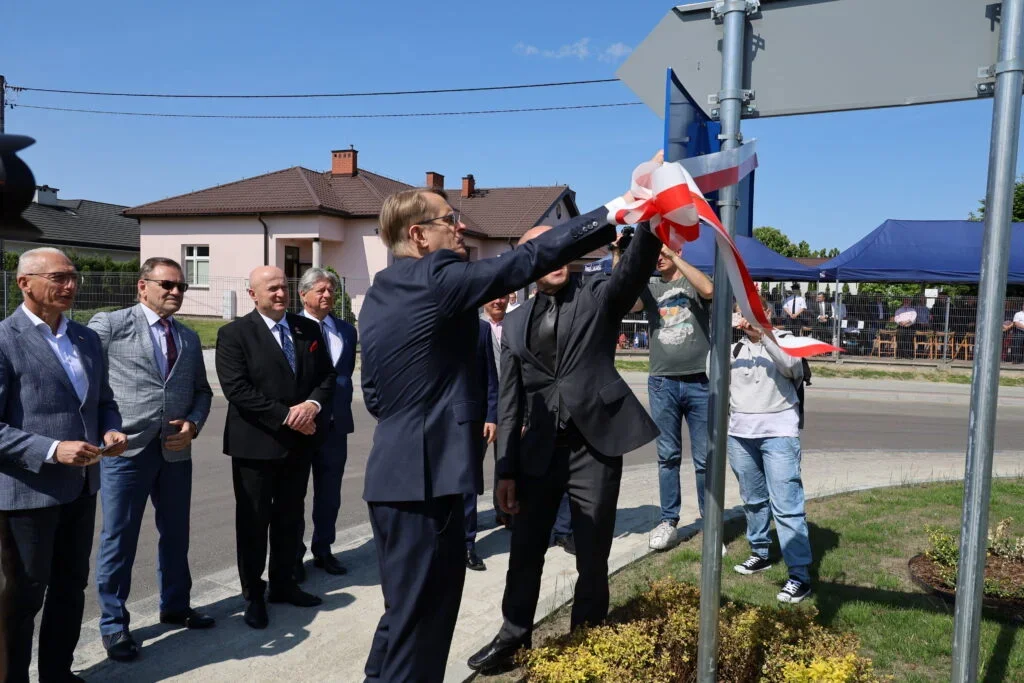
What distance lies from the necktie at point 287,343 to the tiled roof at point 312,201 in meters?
25.2

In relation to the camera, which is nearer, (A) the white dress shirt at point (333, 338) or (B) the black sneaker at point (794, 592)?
(B) the black sneaker at point (794, 592)

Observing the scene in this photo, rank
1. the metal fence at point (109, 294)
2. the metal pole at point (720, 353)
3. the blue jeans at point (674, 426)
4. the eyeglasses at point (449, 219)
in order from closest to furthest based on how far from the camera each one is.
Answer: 1. the metal pole at point (720, 353)
2. the eyeglasses at point (449, 219)
3. the blue jeans at point (674, 426)
4. the metal fence at point (109, 294)

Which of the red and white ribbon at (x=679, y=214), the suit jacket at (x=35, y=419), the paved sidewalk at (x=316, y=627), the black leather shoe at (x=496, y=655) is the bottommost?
the paved sidewalk at (x=316, y=627)

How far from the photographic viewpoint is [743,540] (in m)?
5.81

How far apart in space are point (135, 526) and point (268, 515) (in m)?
0.74

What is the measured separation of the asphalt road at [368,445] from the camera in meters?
5.83

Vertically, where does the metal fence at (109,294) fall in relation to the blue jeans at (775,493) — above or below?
above

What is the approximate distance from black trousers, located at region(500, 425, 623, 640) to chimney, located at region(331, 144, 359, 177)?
3445cm

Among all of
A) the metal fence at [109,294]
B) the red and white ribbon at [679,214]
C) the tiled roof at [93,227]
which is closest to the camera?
the red and white ribbon at [679,214]

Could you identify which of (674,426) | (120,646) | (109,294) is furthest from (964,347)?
(109,294)

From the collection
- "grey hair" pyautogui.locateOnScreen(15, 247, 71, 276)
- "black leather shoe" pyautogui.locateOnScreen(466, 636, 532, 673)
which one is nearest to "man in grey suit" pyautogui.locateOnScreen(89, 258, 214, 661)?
"grey hair" pyautogui.locateOnScreen(15, 247, 71, 276)

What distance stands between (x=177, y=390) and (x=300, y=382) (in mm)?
711

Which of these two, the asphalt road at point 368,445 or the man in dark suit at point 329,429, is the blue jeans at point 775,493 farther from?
the man in dark suit at point 329,429

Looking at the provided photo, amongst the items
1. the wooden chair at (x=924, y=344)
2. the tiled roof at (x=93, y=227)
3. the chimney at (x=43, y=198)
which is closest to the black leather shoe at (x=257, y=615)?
the chimney at (x=43, y=198)
